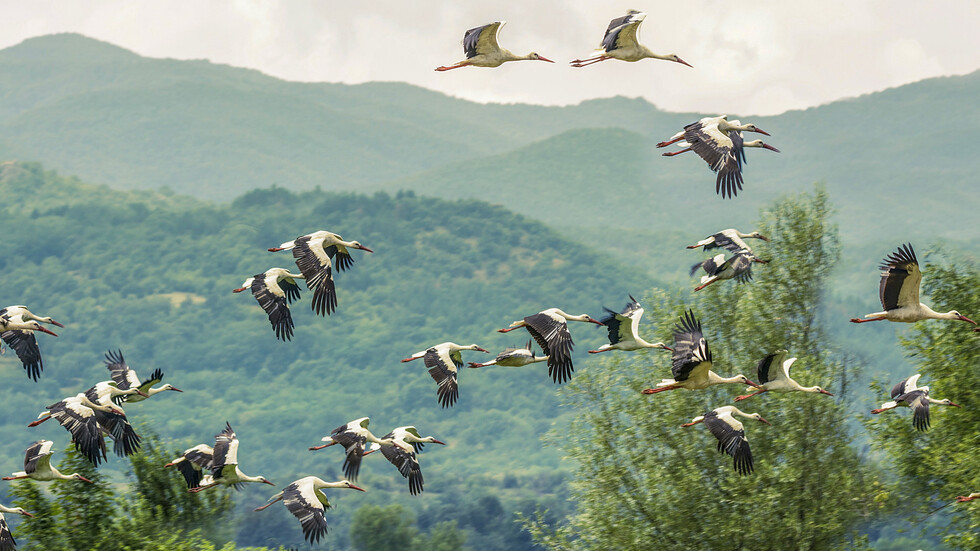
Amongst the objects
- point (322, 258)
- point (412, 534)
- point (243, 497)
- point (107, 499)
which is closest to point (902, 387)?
point (322, 258)

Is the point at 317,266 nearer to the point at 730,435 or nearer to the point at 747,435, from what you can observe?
the point at 730,435

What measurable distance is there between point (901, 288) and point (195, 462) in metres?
16.7

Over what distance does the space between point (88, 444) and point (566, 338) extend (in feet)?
34.5

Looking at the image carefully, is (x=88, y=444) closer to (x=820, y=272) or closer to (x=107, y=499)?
(x=107, y=499)

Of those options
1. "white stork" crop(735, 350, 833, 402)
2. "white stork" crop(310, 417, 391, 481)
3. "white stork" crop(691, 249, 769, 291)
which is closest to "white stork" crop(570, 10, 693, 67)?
"white stork" crop(691, 249, 769, 291)

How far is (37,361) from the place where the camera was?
26562mm

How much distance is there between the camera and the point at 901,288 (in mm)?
21812

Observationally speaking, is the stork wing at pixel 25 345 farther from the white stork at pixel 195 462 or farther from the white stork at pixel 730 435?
the white stork at pixel 730 435

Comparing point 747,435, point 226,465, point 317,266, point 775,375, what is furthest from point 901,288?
point 226,465

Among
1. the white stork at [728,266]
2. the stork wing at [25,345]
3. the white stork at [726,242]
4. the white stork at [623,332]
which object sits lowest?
the white stork at [623,332]

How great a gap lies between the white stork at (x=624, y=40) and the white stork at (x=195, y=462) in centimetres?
1316

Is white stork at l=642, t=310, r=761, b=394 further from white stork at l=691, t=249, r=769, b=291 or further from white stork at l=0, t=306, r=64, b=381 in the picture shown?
white stork at l=0, t=306, r=64, b=381

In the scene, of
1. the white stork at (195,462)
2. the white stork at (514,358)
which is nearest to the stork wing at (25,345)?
the white stork at (195,462)

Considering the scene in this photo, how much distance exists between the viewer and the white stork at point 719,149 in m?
21.2
